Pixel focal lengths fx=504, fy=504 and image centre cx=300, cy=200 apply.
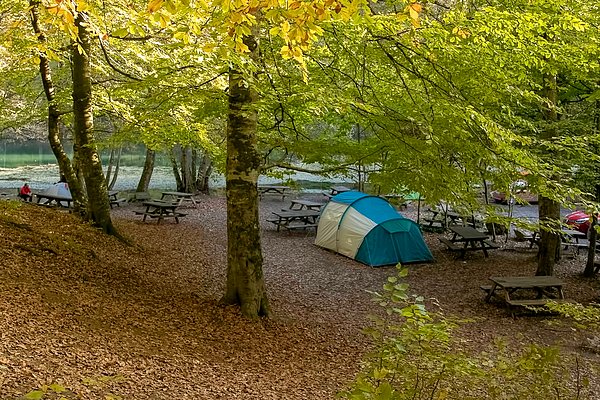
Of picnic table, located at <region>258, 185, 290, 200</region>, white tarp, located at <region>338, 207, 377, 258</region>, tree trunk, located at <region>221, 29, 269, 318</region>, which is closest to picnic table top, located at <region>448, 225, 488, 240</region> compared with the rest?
white tarp, located at <region>338, 207, 377, 258</region>

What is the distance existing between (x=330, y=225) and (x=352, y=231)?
3.01 feet

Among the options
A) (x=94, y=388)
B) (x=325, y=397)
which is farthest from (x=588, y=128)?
(x=94, y=388)

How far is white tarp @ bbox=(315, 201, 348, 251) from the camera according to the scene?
14422 mm

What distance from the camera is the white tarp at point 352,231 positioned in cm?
1361

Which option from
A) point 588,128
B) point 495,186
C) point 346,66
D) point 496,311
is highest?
point 346,66

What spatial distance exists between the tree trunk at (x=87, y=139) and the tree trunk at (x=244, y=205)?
13.2ft

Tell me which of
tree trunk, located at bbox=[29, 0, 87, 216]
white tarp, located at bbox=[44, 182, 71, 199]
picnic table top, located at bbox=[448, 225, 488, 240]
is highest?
tree trunk, located at bbox=[29, 0, 87, 216]

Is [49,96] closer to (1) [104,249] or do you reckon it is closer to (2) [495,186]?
(1) [104,249]

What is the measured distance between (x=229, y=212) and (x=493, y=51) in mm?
4160

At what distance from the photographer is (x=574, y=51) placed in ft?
25.6

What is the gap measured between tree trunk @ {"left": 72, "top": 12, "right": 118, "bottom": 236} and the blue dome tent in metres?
6.17

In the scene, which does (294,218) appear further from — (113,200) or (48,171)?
(48,171)

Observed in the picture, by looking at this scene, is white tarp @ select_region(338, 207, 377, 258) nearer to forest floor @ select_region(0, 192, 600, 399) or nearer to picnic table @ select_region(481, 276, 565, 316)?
forest floor @ select_region(0, 192, 600, 399)

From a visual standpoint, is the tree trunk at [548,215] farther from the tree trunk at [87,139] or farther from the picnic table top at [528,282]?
the tree trunk at [87,139]
